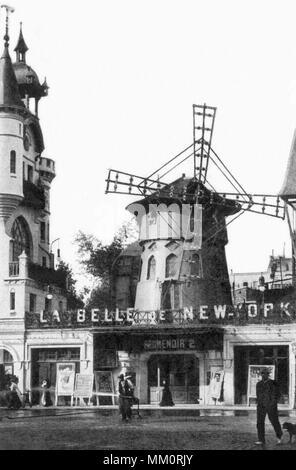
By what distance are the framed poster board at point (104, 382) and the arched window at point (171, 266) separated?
805 centimetres

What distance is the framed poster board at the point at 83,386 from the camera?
140ft

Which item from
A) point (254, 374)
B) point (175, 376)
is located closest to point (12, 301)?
point (175, 376)

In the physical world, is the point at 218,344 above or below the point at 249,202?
below

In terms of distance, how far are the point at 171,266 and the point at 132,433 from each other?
2700cm

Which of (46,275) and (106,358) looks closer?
(106,358)

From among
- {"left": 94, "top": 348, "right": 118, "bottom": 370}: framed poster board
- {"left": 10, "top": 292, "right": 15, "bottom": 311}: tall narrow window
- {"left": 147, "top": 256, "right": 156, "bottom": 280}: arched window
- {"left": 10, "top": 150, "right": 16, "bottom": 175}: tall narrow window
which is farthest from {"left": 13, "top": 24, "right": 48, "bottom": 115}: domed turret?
{"left": 94, "top": 348, "right": 118, "bottom": 370}: framed poster board

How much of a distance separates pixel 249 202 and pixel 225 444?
26.7 metres

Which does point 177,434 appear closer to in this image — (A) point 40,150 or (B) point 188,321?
(B) point 188,321

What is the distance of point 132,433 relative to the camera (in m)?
24.6

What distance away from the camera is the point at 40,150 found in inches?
2345

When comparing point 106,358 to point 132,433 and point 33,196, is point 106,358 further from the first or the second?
point 132,433
